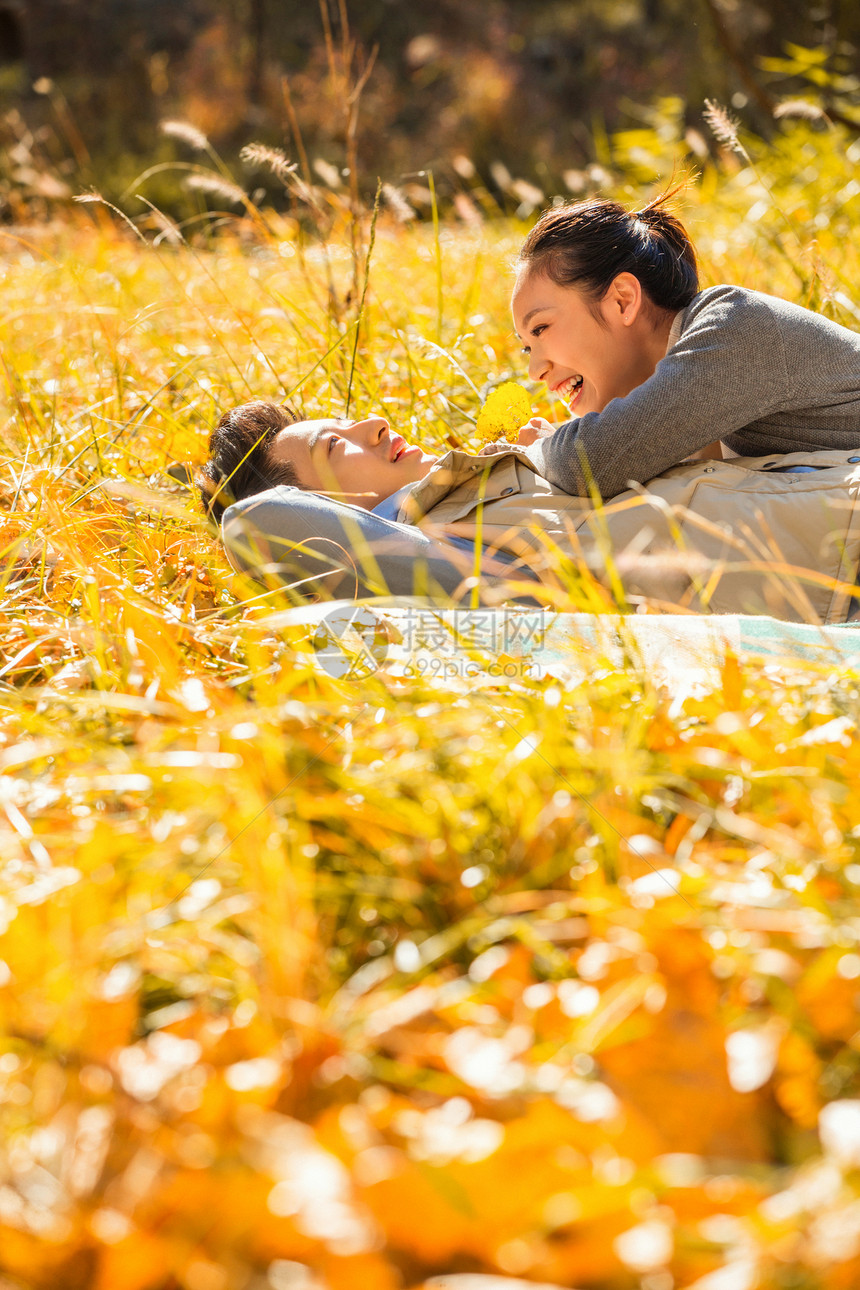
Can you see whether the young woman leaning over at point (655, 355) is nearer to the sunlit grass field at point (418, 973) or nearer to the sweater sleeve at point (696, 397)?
the sweater sleeve at point (696, 397)

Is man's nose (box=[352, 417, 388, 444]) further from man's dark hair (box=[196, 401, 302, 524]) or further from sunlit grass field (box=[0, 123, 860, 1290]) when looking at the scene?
sunlit grass field (box=[0, 123, 860, 1290])

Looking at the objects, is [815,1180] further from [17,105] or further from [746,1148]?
[17,105]

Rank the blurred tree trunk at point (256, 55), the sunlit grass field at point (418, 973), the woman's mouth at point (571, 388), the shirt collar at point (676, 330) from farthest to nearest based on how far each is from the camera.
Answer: the blurred tree trunk at point (256, 55) → the woman's mouth at point (571, 388) → the shirt collar at point (676, 330) → the sunlit grass field at point (418, 973)

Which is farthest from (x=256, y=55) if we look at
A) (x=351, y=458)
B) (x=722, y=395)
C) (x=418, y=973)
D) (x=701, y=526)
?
(x=418, y=973)

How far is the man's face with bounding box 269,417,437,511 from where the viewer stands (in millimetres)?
2018

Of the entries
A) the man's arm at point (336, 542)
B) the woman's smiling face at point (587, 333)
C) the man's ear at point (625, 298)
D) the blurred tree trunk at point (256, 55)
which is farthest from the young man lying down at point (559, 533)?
the blurred tree trunk at point (256, 55)

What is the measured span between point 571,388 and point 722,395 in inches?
19.1

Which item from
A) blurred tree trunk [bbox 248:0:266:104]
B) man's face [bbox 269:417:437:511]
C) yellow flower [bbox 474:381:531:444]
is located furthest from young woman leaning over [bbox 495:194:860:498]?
blurred tree trunk [bbox 248:0:266:104]

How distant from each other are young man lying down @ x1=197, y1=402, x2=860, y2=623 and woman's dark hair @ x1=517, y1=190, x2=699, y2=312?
44cm

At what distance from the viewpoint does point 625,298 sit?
2008 millimetres

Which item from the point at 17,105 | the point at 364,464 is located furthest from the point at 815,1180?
the point at 17,105

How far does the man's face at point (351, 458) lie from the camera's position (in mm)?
2018

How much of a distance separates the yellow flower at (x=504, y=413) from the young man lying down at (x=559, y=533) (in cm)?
30

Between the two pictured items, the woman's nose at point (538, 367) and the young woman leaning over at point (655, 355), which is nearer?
the young woman leaning over at point (655, 355)
